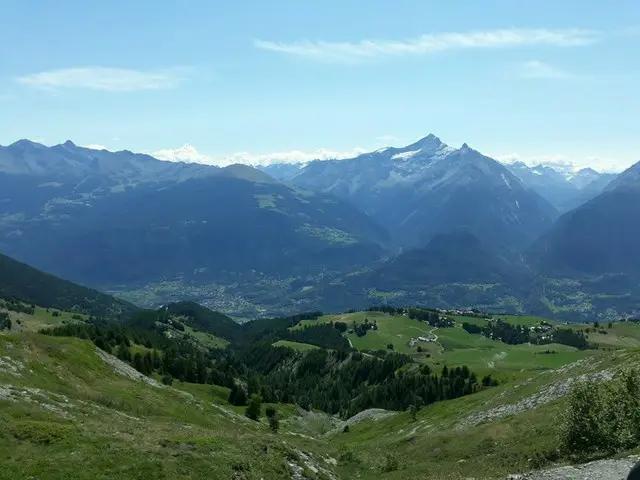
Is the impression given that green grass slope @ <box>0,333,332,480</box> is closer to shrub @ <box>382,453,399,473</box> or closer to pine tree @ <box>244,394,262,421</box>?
shrub @ <box>382,453,399,473</box>

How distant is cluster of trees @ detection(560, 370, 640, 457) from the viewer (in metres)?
47.2

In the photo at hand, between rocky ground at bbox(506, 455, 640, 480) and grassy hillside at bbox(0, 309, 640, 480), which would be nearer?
rocky ground at bbox(506, 455, 640, 480)

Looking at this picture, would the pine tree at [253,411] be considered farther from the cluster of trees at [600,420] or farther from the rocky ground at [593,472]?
the rocky ground at [593,472]

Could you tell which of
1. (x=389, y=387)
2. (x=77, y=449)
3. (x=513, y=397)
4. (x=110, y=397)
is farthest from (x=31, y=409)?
(x=389, y=387)

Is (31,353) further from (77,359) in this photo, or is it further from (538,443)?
(538,443)

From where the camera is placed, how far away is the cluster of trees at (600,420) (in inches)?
1857

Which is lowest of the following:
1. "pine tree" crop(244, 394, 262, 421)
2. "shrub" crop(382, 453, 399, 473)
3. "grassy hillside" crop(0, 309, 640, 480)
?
"pine tree" crop(244, 394, 262, 421)

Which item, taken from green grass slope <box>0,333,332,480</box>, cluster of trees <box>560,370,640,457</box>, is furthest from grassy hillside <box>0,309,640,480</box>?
cluster of trees <box>560,370,640,457</box>

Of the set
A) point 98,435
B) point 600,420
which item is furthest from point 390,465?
point 98,435

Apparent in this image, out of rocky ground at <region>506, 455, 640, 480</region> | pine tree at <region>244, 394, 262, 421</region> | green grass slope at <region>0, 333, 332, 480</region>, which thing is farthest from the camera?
pine tree at <region>244, 394, 262, 421</region>

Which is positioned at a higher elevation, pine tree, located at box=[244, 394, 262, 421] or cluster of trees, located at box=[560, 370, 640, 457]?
cluster of trees, located at box=[560, 370, 640, 457]

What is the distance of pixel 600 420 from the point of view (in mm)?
49281

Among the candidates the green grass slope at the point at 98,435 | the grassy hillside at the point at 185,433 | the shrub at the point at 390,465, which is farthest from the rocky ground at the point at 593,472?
the shrub at the point at 390,465

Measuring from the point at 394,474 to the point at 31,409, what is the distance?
3700cm
